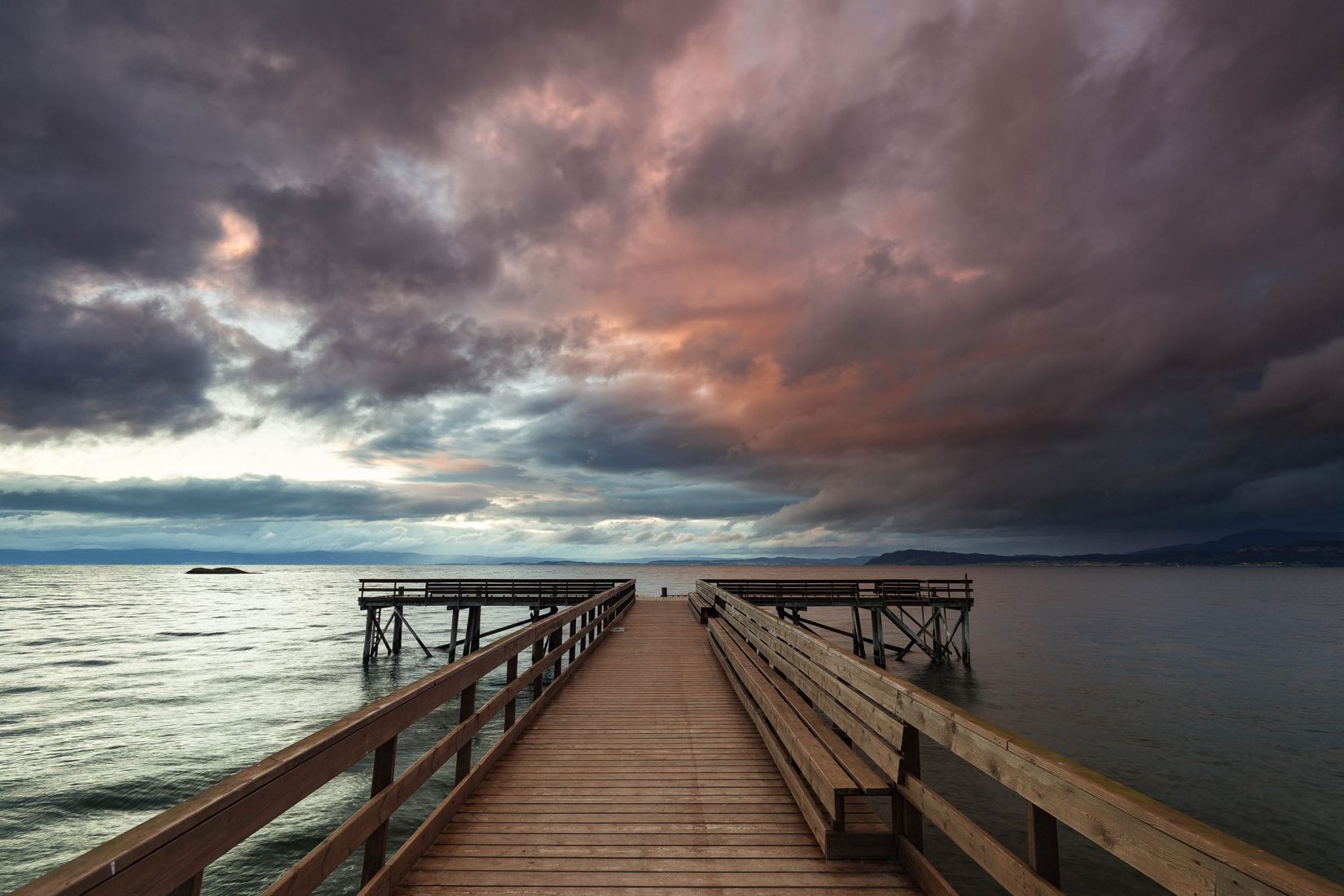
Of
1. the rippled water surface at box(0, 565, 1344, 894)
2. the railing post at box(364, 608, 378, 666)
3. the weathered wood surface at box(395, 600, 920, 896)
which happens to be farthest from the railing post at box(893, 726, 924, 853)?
the railing post at box(364, 608, 378, 666)

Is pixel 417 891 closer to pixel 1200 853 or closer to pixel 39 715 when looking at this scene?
pixel 1200 853

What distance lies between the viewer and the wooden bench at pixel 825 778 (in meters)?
4.04

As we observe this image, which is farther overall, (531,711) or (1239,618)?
(1239,618)

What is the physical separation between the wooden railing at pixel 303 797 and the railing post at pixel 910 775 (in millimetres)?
2885

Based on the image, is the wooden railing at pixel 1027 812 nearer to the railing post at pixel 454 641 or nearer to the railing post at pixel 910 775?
the railing post at pixel 910 775

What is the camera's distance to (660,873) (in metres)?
4.00

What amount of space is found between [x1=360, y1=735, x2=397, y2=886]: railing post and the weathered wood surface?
28 cm

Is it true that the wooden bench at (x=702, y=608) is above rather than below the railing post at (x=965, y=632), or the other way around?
above

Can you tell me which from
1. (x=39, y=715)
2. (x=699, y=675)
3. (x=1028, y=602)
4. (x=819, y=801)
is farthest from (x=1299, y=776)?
(x=1028, y=602)

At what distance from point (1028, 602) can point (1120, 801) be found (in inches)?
3363

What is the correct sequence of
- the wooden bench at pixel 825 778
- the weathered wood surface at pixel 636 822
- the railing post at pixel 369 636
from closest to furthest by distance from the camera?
the weathered wood surface at pixel 636 822 < the wooden bench at pixel 825 778 < the railing post at pixel 369 636

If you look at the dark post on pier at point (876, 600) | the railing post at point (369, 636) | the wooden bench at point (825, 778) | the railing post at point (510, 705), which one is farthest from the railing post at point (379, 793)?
the railing post at point (369, 636)

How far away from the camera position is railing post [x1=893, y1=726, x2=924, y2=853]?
3.92m

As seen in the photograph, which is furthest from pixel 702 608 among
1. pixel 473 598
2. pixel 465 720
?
pixel 465 720
